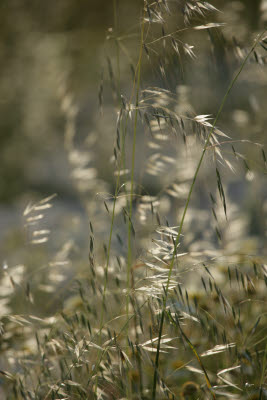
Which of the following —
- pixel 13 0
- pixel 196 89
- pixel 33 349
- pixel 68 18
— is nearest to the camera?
pixel 33 349

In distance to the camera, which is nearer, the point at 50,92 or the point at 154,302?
the point at 154,302

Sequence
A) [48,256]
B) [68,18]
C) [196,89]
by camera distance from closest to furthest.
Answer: [48,256] < [196,89] < [68,18]

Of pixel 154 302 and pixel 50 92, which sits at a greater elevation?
pixel 154 302

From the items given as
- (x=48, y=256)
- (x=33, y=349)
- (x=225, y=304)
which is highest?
(x=225, y=304)

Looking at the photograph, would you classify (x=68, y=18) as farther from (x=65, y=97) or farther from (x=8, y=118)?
(x=65, y=97)

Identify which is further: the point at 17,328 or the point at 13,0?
the point at 13,0

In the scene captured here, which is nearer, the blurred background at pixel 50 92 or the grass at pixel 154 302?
the grass at pixel 154 302

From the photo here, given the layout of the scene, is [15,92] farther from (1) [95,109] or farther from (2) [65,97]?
(2) [65,97]

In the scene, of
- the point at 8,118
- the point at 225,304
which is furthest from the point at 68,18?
the point at 225,304

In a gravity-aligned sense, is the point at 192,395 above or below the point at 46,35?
below

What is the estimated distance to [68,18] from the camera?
472 centimetres

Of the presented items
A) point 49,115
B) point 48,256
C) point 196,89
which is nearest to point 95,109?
point 49,115

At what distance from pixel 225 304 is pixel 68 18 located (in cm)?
420

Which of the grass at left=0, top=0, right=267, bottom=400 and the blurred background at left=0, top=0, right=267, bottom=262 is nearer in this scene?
the grass at left=0, top=0, right=267, bottom=400
